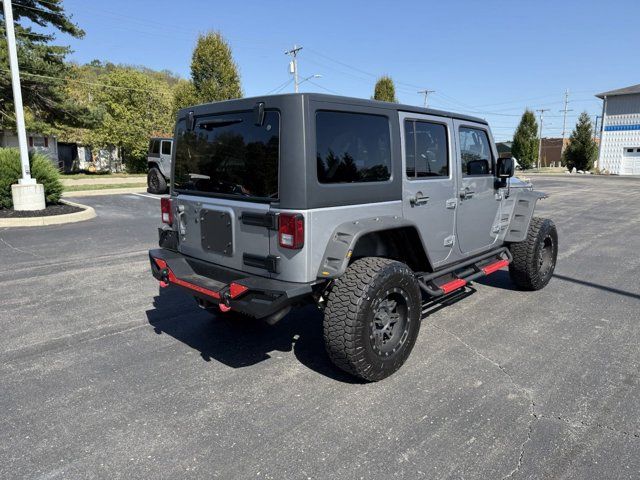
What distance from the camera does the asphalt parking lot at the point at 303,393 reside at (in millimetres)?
2555

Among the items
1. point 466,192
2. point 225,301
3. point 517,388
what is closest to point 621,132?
point 466,192

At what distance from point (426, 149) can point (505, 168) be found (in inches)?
51.0

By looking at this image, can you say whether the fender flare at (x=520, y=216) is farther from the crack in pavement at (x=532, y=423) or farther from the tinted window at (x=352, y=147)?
the tinted window at (x=352, y=147)

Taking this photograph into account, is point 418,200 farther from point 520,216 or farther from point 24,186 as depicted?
point 24,186

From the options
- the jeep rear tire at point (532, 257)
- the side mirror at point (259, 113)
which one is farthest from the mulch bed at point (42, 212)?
the jeep rear tire at point (532, 257)

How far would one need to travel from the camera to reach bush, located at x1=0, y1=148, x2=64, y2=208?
1167 centimetres

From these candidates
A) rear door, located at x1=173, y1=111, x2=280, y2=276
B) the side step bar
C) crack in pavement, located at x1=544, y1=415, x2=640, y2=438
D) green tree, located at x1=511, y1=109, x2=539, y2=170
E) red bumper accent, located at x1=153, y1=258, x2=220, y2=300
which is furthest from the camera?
green tree, located at x1=511, y1=109, x2=539, y2=170

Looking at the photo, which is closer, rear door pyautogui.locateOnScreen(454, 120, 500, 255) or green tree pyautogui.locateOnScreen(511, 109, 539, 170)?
rear door pyautogui.locateOnScreen(454, 120, 500, 255)

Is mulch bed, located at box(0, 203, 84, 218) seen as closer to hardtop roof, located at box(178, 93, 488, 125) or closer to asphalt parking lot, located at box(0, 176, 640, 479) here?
asphalt parking lot, located at box(0, 176, 640, 479)

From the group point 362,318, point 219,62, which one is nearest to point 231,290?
point 362,318

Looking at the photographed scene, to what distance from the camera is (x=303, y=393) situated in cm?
327

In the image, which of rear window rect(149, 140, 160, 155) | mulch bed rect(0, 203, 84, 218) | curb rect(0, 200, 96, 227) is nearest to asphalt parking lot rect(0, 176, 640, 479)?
curb rect(0, 200, 96, 227)

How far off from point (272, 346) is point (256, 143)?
1817 millimetres

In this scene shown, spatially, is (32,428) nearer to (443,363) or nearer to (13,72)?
(443,363)
